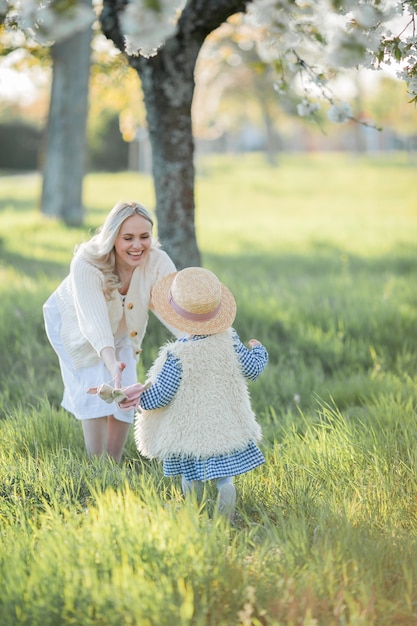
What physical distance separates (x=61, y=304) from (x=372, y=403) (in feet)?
6.86

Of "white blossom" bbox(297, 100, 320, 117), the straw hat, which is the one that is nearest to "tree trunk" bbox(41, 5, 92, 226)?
"white blossom" bbox(297, 100, 320, 117)

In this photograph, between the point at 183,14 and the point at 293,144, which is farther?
the point at 293,144

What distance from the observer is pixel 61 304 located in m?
4.12

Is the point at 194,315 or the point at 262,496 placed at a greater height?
the point at 194,315

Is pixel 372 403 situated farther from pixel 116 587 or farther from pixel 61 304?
pixel 116 587

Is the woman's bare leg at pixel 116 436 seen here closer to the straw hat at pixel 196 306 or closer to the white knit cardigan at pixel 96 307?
the white knit cardigan at pixel 96 307

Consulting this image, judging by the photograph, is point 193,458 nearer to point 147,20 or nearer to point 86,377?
point 86,377

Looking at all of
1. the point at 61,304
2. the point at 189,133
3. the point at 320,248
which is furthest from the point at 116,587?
the point at 320,248

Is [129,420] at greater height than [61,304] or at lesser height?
lesser

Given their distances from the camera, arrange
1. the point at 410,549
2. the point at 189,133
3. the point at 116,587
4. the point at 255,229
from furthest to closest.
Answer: the point at 255,229
the point at 189,133
the point at 410,549
the point at 116,587

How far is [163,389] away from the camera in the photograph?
10.6 ft

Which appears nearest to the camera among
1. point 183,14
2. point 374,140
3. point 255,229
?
point 183,14

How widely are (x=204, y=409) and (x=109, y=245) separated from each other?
3.35 ft

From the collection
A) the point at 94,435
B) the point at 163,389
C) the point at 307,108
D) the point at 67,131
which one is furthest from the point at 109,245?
the point at 67,131
